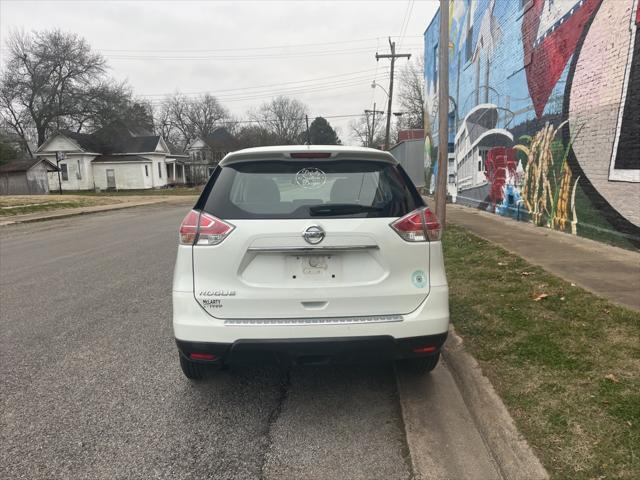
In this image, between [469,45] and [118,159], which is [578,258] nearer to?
[469,45]

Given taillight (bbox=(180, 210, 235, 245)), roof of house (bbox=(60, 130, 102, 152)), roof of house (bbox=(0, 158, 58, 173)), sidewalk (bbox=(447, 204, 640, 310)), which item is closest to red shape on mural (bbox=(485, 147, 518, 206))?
sidewalk (bbox=(447, 204, 640, 310))

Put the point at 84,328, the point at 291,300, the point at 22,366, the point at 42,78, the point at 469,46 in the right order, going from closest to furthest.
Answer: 1. the point at 291,300
2. the point at 22,366
3. the point at 84,328
4. the point at 469,46
5. the point at 42,78

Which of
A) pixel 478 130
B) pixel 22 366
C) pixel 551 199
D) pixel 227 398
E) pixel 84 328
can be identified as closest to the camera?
pixel 227 398

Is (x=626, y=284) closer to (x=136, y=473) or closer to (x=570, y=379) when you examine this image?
(x=570, y=379)

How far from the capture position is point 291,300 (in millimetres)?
2852

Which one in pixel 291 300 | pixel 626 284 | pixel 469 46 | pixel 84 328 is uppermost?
pixel 469 46

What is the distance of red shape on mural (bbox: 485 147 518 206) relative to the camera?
12859mm

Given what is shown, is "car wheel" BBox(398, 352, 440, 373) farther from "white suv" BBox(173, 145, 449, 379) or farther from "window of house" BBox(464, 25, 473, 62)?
"window of house" BBox(464, 25, 473, 62)

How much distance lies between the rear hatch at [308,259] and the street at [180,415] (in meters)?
0.74

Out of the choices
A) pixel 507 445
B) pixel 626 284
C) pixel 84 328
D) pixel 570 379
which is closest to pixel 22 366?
pixel 84 328

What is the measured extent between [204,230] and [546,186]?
9498 millimetres

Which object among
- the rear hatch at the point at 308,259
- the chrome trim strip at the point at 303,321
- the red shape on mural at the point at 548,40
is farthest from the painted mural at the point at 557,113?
the chrome trim strip at the point at 303,321

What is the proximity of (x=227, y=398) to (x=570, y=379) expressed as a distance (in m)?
2.34

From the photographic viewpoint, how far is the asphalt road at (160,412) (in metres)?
2.61
